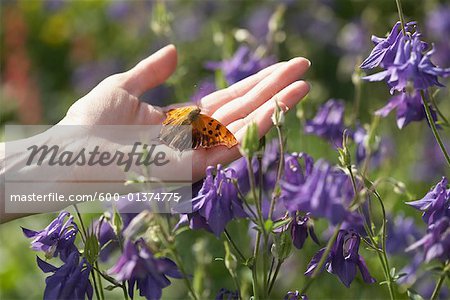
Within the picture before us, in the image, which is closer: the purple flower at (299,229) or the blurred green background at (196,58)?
the purple flower at (299,229)

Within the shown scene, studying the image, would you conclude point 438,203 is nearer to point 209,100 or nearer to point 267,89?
point 267,89

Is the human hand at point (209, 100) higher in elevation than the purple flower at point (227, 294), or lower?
higher

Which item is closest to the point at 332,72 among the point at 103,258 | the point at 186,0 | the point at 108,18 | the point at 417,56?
the point at 186,0

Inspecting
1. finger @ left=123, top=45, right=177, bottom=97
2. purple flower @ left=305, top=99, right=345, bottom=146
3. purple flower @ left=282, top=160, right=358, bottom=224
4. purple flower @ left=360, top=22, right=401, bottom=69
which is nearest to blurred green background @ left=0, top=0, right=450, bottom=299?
purple flower @ left=305, top=99, right=345, bottom=146

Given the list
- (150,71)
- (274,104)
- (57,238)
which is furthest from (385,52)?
(150,71)

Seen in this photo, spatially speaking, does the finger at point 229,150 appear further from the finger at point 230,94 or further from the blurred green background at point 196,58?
the blurred green background at point 196,58

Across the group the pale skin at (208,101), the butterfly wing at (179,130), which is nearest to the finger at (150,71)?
the pale skin at (208,101)

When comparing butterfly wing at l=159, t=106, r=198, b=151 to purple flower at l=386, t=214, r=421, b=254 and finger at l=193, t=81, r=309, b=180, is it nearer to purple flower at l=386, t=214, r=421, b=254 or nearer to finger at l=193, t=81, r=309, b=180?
finger at l=193, t=81, r=309, b=180
